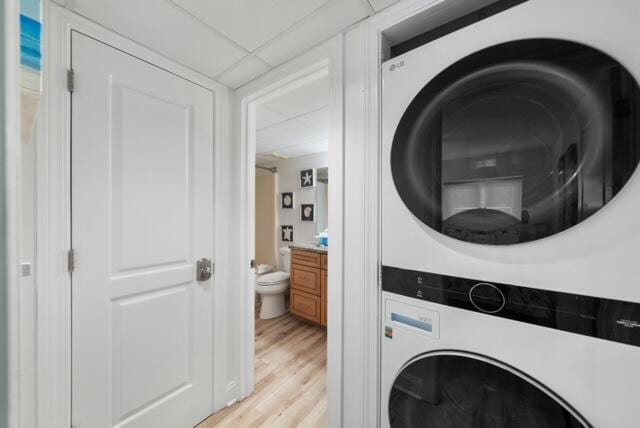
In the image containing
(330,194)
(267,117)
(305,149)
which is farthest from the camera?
(305,149)

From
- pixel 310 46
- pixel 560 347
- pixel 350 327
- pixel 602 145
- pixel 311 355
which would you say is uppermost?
pixel 310 46

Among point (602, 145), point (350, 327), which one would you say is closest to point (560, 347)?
point (602, 145)

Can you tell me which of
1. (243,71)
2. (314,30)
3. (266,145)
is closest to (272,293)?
(266,145)

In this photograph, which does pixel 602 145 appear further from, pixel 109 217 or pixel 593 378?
pixel 109 217

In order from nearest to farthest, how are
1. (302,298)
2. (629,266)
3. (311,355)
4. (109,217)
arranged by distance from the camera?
(629,266)
(109,217)
(311,355)
(302,298)

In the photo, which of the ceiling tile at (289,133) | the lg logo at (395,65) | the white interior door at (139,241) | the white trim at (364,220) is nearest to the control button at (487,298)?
the white trim at (364,220)

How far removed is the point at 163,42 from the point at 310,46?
720 millimetres

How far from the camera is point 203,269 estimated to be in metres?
1.43

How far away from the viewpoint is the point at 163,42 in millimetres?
1168

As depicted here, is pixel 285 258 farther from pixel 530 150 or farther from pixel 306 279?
pixel 530 150

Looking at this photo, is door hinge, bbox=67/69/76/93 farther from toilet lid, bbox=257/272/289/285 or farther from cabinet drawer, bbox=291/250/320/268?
toilet lid, bbox=257/272/289/285

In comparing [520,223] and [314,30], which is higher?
[314,30]

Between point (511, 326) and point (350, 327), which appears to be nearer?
point (511, 326)

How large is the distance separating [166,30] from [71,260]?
3.60ft
